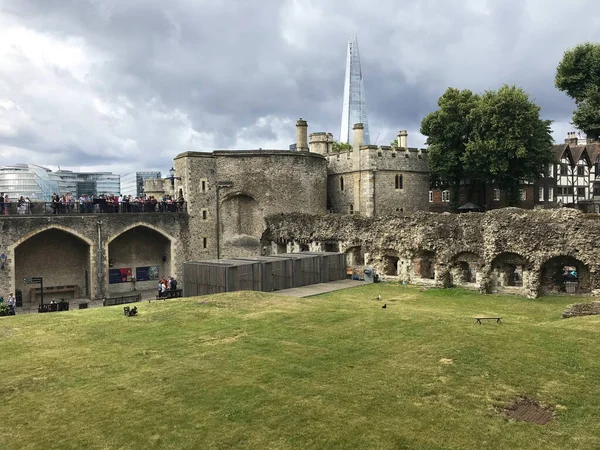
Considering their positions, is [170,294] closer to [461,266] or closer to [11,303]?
[11,303]

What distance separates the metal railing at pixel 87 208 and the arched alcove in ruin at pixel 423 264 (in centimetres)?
1802

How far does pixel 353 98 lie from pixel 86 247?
127 meters

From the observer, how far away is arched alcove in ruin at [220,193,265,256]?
4062 centimetres

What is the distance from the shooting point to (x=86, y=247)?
117 ft

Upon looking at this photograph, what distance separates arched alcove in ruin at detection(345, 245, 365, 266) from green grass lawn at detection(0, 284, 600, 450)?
1543 cm

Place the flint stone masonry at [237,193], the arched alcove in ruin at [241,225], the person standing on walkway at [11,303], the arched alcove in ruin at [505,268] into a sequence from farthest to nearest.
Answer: the arched alcove in ruin at [241,225] < the flint stone masonry at [237,193] < the arched alcove in ruin at [505,268] < the person standing on walkway at [11,303]

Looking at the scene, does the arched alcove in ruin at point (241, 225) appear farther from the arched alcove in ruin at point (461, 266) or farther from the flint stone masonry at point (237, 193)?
the arched alcove in ruin at point (461, 266)

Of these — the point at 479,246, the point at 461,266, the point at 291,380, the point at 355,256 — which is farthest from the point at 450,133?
the point at 291,380

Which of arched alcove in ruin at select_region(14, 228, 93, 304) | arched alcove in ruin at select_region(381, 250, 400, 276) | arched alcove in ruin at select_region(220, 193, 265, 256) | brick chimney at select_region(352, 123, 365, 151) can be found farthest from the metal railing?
brick chimney at select_region(352, 123, 365, 151)

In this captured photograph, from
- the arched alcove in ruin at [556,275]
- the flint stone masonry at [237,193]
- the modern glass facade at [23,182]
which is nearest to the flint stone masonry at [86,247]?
the flint stone masonry at [237,193]

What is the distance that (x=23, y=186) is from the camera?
5733 inches

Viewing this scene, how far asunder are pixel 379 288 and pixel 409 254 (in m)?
3.33

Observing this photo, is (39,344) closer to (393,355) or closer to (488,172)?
(393,355)

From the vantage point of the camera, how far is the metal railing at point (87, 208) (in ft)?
104
